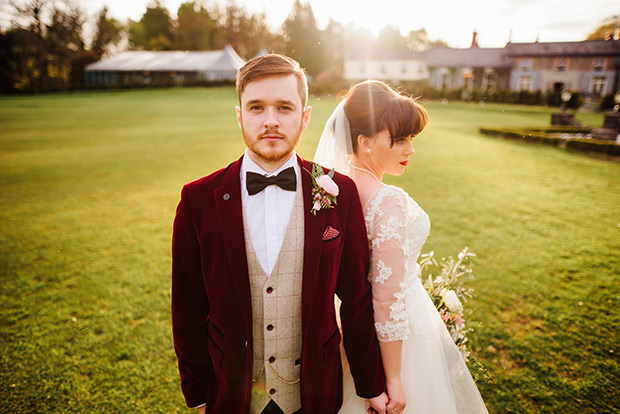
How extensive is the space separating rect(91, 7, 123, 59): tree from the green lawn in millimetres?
60445

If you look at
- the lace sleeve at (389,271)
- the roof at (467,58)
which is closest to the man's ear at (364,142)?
the lace sleeve at (389,271)

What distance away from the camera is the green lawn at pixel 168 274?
3.31 meters

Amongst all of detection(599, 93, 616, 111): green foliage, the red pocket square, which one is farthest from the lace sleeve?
detection(599, 93, 616, 111): green foliage

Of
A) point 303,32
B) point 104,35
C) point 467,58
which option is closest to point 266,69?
point 467,58

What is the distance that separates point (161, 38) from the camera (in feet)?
217


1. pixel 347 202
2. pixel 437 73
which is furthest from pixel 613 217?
pixel 437 73

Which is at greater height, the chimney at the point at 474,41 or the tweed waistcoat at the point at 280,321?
the chimney at the point at 474,41

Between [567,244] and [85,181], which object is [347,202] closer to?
[567,244]

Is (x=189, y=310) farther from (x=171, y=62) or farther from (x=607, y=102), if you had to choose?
(x=171, y=62)

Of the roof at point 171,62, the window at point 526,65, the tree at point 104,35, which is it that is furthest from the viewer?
the tree at point 104,35

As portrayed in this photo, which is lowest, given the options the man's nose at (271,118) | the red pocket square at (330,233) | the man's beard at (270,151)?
the red pocket square at (330,233)

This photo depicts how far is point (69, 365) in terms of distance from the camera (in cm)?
357

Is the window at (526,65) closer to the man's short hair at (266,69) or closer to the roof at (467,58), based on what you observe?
the roof at (467,58)

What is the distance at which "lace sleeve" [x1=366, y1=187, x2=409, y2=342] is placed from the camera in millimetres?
1819
